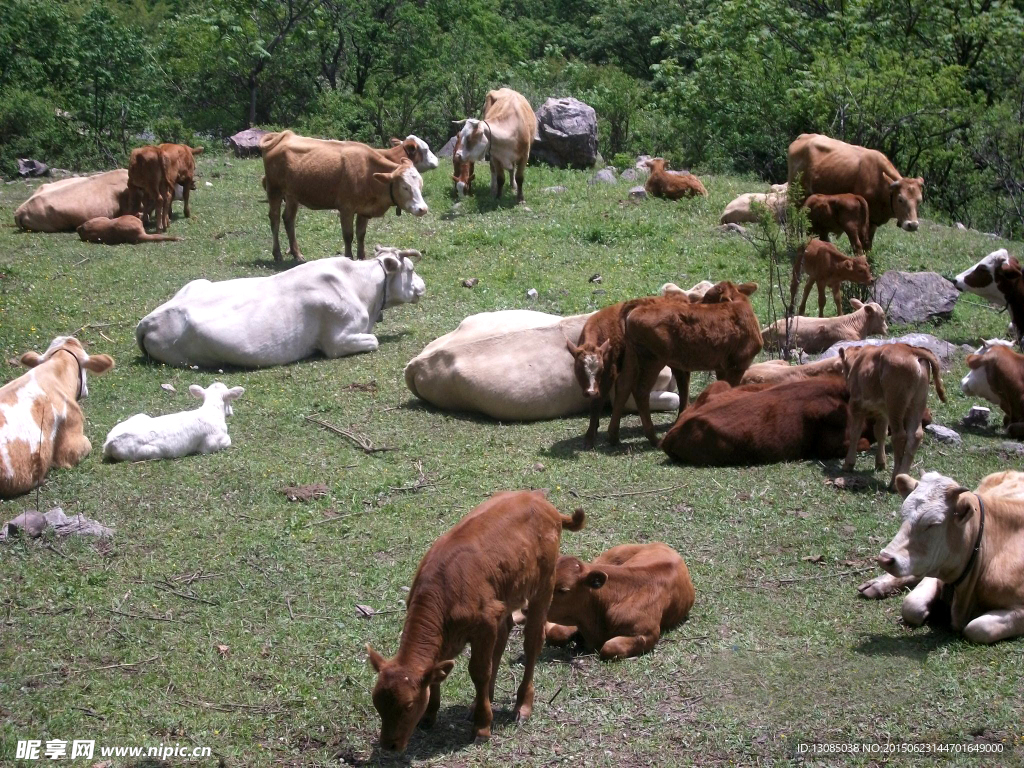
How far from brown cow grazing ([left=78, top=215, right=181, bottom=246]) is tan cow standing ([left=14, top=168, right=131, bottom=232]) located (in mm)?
781

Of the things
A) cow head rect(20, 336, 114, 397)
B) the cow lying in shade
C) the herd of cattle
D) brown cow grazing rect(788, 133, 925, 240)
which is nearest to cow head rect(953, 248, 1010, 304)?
the herd of cattle

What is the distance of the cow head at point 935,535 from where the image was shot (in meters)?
6.29

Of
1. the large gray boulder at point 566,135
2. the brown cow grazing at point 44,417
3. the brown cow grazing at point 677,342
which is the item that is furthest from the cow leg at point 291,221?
the large gray boulder at point 566,135

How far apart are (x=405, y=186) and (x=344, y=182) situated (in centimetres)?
92

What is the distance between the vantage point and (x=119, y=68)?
997 inches

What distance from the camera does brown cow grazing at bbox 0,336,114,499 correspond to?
28.6 ft

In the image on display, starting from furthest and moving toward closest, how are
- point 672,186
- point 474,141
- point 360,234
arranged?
point 672,186 < point 474,141 < point 360,234

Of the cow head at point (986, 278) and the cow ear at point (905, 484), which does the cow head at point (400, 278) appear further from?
the cow ear at point (905, 484)

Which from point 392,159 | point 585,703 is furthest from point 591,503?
point 392,159

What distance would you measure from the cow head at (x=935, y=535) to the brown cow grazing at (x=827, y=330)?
6.37 m

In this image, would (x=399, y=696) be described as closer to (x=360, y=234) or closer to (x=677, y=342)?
(x=677, y=342)

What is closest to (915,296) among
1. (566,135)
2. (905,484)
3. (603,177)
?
(905,484)

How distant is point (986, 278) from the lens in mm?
13703

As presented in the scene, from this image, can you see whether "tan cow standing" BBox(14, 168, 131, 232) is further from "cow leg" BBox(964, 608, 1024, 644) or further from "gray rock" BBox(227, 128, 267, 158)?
"cow leg" BBox(964, 608, 1024, 644)
